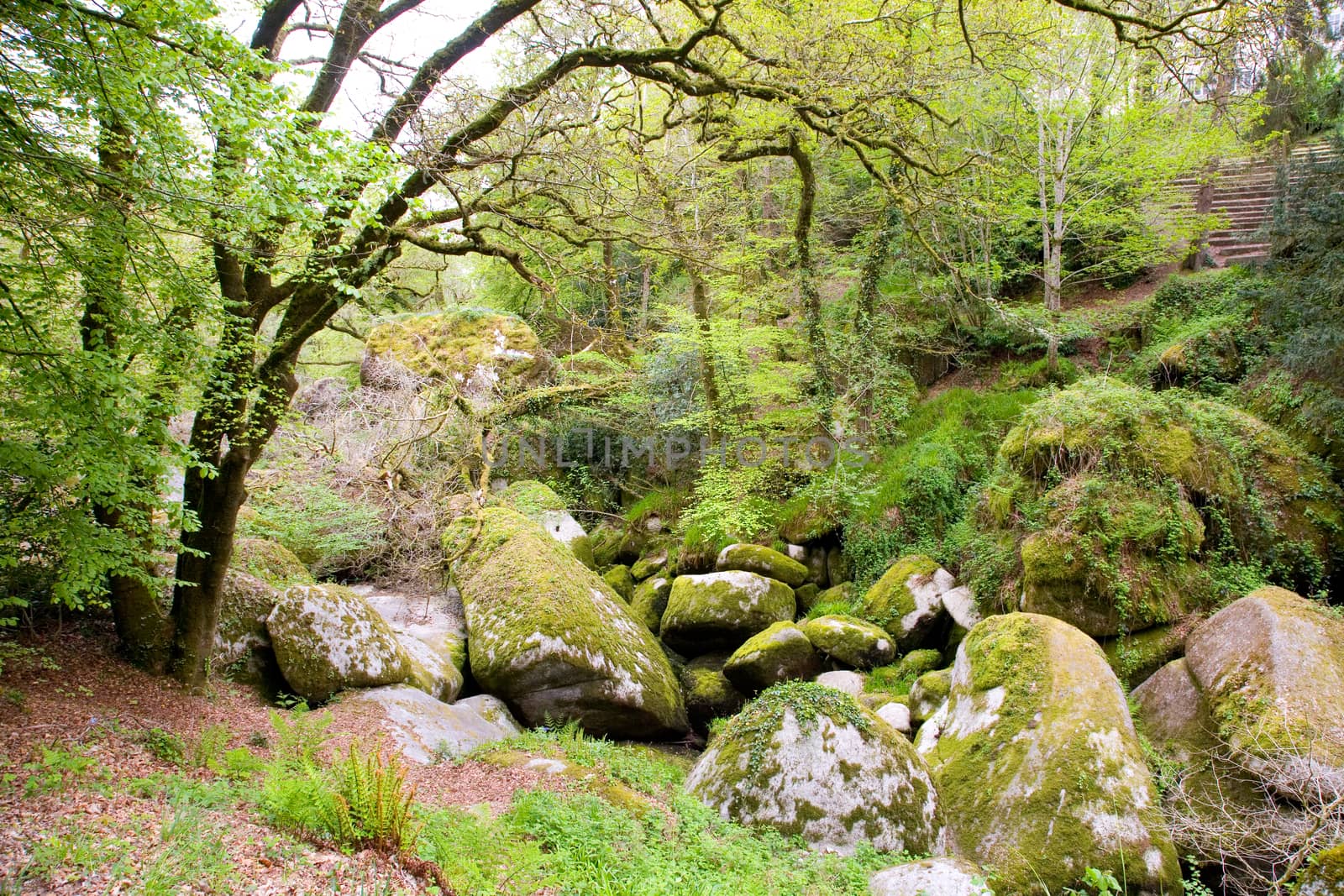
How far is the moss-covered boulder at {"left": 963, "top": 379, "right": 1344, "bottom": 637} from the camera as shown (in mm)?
7023

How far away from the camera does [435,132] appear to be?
4.84 meters

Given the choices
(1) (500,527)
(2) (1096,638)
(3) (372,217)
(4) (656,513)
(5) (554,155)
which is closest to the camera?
(3) (372,217)

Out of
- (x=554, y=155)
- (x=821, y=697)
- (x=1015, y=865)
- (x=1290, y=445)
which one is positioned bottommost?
(x=1015, y=865)

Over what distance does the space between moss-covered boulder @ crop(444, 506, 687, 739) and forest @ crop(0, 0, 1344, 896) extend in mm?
69

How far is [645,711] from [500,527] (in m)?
3.85

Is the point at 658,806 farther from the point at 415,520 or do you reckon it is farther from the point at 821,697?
the point at 415,520

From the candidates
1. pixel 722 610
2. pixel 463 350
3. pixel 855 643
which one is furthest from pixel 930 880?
pixel 463 350

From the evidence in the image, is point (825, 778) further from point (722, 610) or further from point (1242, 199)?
point (1242, 199)

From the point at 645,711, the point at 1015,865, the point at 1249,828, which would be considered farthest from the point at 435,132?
the point at 1249,828

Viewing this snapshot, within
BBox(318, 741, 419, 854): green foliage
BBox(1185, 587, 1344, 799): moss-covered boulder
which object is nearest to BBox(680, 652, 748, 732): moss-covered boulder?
BBox(1185, 587, 1344, 799): moss-covered boulder

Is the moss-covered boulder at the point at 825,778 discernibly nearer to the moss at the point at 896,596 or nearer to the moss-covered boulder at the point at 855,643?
the moss-covered boulder at the point at 855,643

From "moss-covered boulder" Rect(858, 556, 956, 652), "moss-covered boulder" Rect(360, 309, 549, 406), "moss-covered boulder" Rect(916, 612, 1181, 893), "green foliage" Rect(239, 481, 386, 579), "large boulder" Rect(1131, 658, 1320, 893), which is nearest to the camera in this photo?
"large boulder" Rect(1131, 658, 1320, 893)

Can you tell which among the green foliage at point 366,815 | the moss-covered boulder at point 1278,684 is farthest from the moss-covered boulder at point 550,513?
the moss-covered boulder at point 1278,684

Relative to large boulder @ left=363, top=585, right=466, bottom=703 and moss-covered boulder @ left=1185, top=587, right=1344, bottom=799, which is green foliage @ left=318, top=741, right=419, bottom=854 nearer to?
large boulder @ left=363, top=585, right=466, bottom=703
